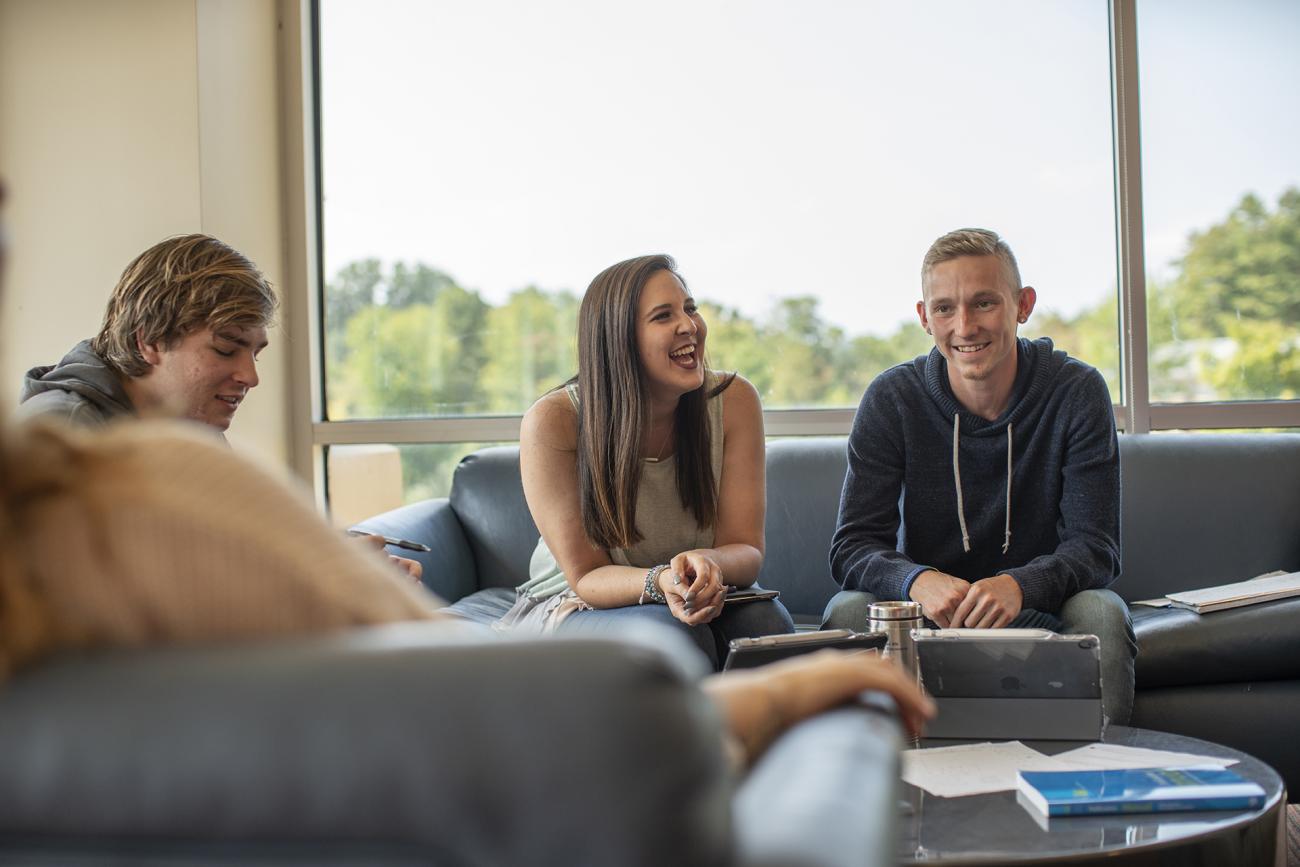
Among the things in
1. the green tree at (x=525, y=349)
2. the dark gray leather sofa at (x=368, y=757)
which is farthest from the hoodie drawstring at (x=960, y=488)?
the dark gray leather sofa at (x=368, y=757)

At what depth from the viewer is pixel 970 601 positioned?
2.37 metres

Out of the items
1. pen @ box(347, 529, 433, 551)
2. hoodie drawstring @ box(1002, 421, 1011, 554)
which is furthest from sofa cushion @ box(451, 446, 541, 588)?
hoodie drawstring @ box(1002, 421, 1011, 554)

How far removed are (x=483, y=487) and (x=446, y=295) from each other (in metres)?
0.85

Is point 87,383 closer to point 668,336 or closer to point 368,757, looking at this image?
point 668,336

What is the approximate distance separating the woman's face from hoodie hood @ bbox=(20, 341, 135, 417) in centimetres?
108

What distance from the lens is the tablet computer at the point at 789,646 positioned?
1.72m

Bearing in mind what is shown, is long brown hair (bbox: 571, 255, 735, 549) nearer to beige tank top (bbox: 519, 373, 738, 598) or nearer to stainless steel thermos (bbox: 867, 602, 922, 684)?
beige tank top (bbox: 519, 373, 738, 598)

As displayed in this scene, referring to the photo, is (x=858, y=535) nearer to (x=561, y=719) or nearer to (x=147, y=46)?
(x=561, y=719)

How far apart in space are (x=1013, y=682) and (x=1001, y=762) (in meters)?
0.15

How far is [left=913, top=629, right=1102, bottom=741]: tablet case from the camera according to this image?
1792 mm

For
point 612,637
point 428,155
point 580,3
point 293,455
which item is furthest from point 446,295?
point 612,637

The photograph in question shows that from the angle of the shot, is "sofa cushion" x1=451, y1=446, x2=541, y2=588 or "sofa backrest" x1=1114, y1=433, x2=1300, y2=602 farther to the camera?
"sofa cushion" x1=451, y1=446, x2=541, y2=588

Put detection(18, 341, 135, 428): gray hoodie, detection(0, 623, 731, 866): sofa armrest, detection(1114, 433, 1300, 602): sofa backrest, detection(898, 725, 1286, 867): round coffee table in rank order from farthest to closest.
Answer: detection(1114, 433, 1300, 602): sofa backrest, detection(18, 341, 135, 428): gray hoodie, detection(898, 725, 1286, 867): round coffee table, detection(0, 623, 731, 866): sofa armrest

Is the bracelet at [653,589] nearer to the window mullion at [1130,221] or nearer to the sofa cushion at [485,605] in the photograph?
the sofa cushion at [485,605]
